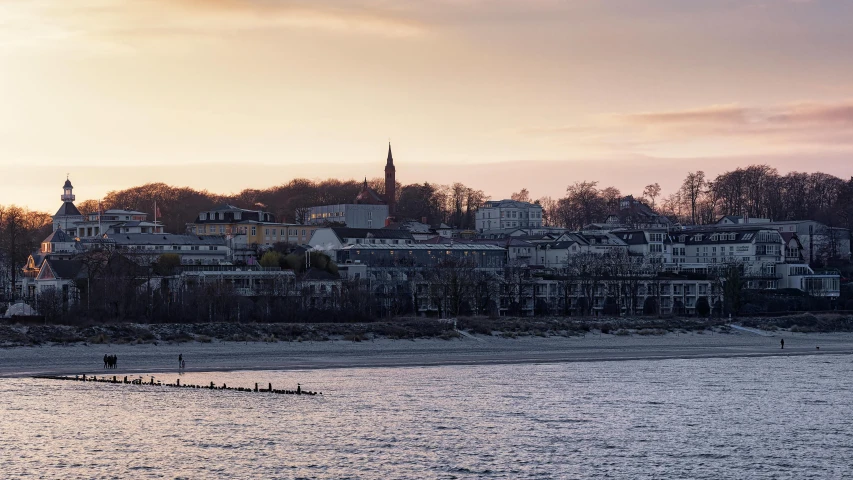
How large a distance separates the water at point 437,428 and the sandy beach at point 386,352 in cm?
536

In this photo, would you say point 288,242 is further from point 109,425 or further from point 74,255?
point 109,425

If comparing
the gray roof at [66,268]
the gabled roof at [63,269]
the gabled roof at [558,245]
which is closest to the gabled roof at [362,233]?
the gabled roof at [558,245]

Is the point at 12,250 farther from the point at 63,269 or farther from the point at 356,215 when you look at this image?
the point at 356,215

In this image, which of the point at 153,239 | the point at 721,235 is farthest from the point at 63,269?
the point at 721,235

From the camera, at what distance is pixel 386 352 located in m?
71.1

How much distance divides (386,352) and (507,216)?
11770 centimetres

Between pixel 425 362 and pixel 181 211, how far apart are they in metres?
127

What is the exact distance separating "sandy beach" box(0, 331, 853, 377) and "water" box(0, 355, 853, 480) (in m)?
5.36

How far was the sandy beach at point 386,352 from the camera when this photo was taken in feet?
200

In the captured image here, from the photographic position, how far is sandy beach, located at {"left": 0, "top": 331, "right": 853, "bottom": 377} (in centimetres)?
6088

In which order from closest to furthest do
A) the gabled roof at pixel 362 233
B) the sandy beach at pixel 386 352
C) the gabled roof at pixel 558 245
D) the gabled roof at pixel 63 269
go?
the sandy beach at pixel 386 352, the gabled roof at pixel 63 269, the gabled roof at pixel 362 233, the gabled roof at pixel 558 245

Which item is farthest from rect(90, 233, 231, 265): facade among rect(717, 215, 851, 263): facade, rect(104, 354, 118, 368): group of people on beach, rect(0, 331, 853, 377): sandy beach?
rect(717, 215, 851, 263): facade

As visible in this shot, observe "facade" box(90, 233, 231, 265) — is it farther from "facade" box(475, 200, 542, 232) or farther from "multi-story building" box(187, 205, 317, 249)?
"facade" box(475, 200, 542, 232)

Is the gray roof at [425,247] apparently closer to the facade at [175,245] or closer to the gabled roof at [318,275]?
the gabled roof at [318,275]
